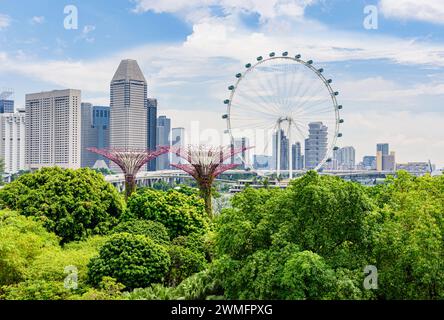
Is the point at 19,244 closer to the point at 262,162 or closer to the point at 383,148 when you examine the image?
the point at 262,162

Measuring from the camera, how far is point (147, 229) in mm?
13227

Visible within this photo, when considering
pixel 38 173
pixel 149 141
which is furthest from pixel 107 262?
pixel 149 141

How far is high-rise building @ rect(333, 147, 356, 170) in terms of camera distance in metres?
51.0

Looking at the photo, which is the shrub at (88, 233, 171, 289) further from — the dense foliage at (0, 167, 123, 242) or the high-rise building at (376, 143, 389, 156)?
the high-rise building at (376, 143, 389, 156)

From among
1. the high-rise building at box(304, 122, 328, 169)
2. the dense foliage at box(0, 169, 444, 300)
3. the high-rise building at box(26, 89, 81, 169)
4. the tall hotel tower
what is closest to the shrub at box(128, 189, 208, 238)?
the dense foliage at box(0, 169, 444, 300)

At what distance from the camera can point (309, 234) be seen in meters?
8.56

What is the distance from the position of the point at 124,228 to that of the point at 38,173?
4.15m

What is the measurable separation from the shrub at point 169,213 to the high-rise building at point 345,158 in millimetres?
37101

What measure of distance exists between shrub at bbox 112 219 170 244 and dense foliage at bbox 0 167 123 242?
1473 mm

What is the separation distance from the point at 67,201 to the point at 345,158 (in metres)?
39.9

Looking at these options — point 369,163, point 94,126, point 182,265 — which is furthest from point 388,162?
point 182,265

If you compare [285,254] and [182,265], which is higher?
[285,254]

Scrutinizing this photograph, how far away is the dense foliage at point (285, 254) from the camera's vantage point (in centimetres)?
823
